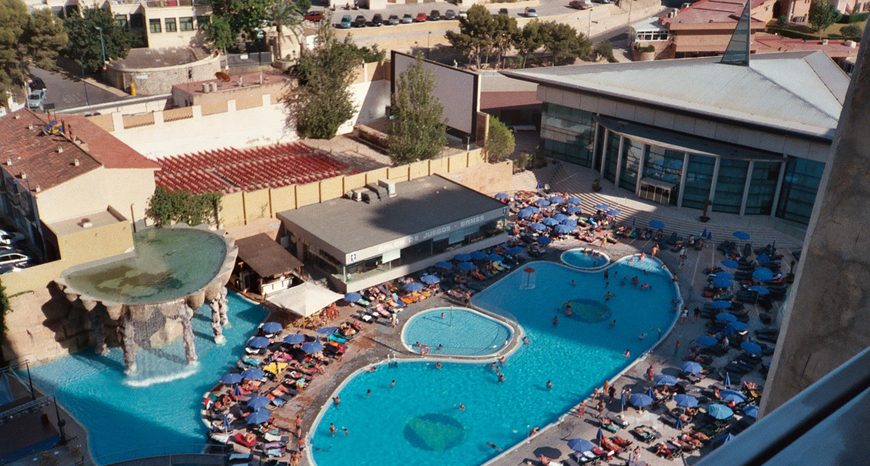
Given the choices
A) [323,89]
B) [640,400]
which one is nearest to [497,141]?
[323,89]

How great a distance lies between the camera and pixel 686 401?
3488 centimetres

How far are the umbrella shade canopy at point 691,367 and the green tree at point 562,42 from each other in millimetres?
62329

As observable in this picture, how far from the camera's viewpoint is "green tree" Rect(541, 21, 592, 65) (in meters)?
92.6

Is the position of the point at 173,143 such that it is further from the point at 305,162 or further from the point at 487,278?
the point at 487,278

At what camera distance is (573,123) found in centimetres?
6506

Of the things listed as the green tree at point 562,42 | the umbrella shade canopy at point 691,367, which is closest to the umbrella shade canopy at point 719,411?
the umbrella shade canopy at point 691,367

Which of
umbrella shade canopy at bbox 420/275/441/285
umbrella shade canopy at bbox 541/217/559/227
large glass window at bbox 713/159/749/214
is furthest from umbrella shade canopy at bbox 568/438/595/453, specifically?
large glass window at bbox 713/159/749/214

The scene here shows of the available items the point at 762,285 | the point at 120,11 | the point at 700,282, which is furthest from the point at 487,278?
the point at 120,11

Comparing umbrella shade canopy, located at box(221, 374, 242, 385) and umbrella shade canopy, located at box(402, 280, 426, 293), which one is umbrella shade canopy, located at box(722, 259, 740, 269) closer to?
umbrella shade canopy, located at box(402, 280, 426, 293)

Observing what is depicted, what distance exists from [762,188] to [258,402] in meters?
40.3

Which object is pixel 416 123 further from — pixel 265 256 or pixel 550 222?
pixel 265 256

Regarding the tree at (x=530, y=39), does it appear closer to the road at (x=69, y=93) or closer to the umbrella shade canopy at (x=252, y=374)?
the road at (x=69, y=93)

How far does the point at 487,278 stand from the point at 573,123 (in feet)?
75.3

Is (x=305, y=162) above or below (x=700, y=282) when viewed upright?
above
